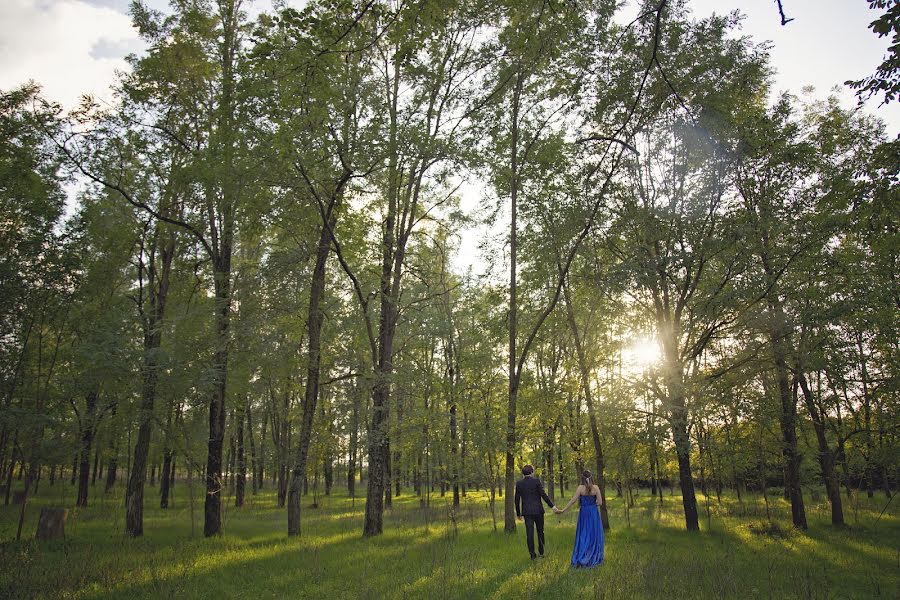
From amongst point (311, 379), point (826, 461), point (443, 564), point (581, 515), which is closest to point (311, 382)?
point (311, 379)

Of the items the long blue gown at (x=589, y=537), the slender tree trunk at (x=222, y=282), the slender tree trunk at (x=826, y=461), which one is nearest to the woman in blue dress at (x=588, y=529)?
the long blue gown at (x=589, y=537)

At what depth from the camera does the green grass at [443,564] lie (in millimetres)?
8336

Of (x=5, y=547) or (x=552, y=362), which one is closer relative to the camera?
(x=5, y=547)

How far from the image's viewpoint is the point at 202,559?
11.6m

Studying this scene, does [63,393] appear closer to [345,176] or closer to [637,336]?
[345,176]

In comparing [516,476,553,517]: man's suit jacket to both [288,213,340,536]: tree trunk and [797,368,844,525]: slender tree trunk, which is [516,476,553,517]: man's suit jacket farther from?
[797,368,844,525]: slender tree trunk

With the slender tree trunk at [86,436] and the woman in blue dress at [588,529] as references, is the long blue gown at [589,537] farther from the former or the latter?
the slender tree trunk at [86,436]

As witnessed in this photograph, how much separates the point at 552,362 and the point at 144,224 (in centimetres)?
2161

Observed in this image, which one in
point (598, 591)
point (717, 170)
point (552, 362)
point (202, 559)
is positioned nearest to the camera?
point (598, 591)

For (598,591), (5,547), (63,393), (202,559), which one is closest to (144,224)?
(63,393)

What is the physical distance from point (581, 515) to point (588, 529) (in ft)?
0.98

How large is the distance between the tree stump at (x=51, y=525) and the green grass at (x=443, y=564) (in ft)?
1.26

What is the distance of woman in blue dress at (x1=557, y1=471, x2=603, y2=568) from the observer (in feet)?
33.9

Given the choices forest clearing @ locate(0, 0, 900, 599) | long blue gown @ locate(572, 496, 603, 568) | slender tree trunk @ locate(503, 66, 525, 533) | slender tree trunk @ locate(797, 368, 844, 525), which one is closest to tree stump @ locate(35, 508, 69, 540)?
forest clearing @ locate(0, 0, 900, 599)
